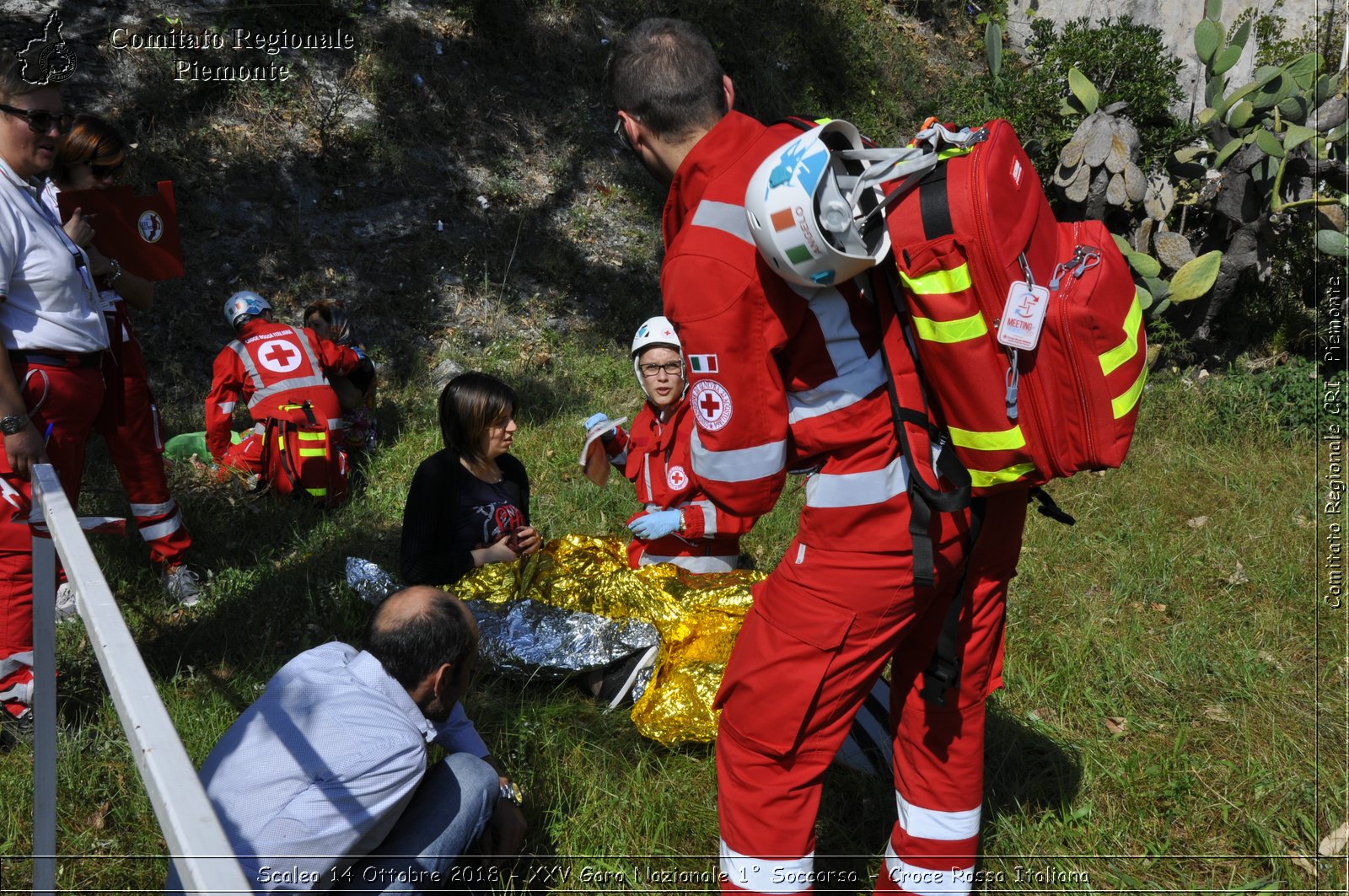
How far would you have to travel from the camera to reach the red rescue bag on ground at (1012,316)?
2090 mm

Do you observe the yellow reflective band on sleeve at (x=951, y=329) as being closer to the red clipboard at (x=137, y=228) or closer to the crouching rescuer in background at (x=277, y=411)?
the red clipboard at (x=137, y=228)

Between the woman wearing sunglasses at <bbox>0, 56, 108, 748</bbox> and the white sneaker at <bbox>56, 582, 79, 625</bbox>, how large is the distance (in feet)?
2.72

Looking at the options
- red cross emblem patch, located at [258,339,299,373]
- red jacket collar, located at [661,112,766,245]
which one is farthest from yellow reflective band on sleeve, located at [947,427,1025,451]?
red cross emblem patch, located at [258,339,299,373]

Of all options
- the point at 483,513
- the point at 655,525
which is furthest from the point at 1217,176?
the point at 483,513

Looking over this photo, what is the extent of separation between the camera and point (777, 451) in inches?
88.1

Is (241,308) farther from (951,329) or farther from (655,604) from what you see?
(951,329)

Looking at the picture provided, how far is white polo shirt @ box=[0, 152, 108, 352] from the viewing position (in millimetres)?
3514

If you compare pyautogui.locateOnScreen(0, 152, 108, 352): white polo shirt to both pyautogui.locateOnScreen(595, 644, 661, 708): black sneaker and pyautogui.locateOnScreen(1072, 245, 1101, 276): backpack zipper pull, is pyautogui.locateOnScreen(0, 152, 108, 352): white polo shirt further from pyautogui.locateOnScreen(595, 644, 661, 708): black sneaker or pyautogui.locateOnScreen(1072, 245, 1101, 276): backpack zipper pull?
pyautogui.locateOnScreen(1072, 245, 1101, 276): backpack zipper pull

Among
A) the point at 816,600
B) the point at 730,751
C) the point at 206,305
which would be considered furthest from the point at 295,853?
the point at 206,305

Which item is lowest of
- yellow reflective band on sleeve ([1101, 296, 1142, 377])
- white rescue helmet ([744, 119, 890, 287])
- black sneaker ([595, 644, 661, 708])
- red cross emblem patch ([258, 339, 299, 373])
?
black sneaker ([595, 644, 661, 708])

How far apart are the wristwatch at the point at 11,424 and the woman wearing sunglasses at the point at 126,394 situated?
1.16 m

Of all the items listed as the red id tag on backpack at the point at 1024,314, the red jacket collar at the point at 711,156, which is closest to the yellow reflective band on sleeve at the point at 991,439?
the red id tag on backpack at the point at 1024,314

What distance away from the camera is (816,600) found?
2.33 m

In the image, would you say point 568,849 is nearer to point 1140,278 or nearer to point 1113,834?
point 1113,834
